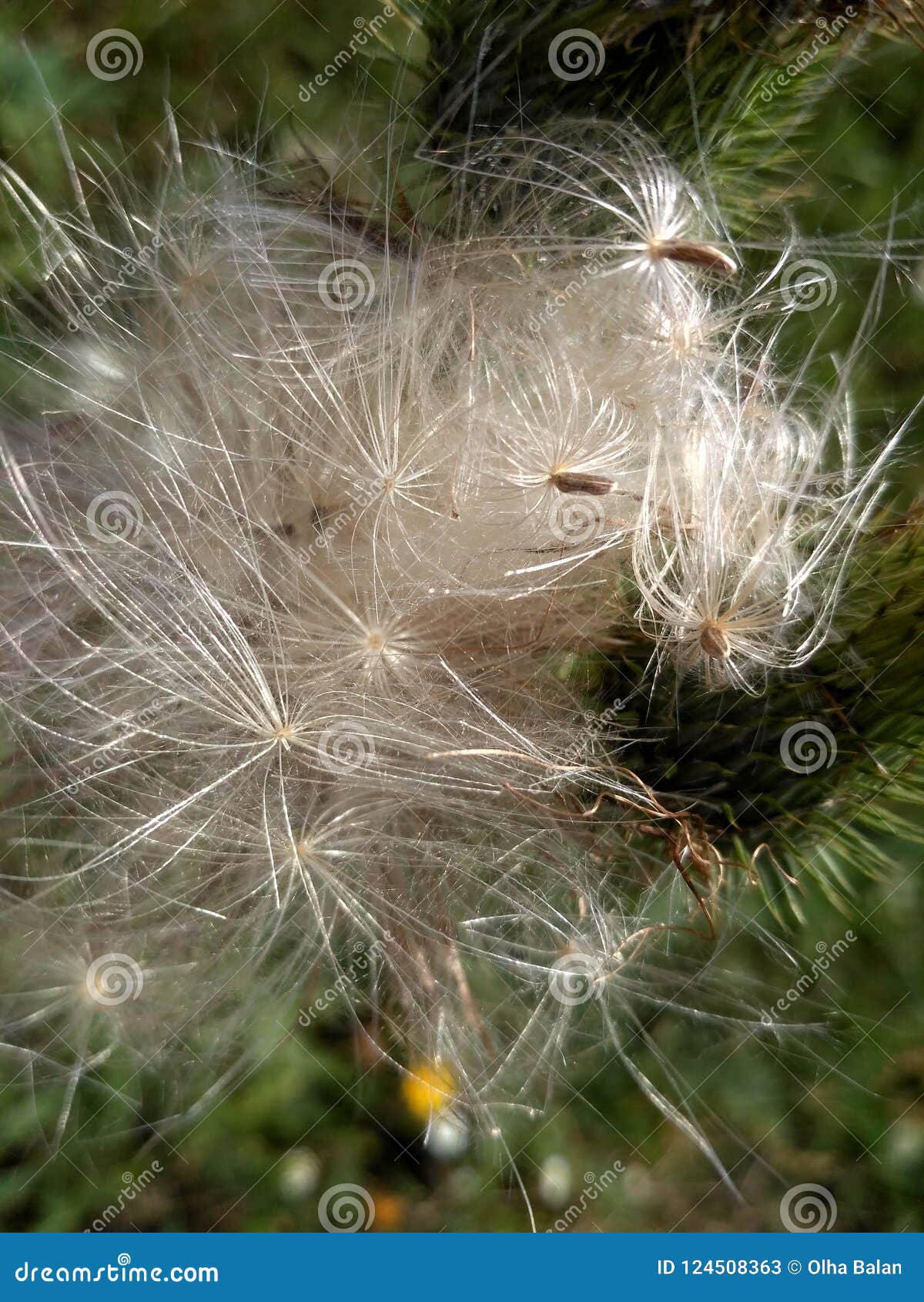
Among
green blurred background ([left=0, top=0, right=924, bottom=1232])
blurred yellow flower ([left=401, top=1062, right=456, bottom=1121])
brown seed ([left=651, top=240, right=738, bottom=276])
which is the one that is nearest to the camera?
brown seed ([left=651, top=240, right=738, bottom=276])

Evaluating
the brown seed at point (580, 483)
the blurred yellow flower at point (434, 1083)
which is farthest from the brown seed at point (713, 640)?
the blurred yellow flower at point (434, 1083)

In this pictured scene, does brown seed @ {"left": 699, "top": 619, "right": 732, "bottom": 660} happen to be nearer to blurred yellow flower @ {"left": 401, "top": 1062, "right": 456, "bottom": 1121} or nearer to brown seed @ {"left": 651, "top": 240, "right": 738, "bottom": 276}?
brown seed @ {"left": 651, "top": 240, "right": 738, "bottom": 276}

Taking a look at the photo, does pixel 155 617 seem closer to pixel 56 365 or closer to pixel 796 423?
pixel 56 365

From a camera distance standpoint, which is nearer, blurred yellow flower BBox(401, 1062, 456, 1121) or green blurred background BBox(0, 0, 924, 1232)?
blurred yellow flower BBox(401, 1062, 456, 1121)

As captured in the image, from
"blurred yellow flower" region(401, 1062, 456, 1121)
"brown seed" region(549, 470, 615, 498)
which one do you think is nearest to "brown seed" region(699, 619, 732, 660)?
"brown seed" region(549, 470, 615, 498)

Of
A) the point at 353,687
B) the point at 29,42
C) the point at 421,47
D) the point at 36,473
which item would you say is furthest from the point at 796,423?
the point at 29,42

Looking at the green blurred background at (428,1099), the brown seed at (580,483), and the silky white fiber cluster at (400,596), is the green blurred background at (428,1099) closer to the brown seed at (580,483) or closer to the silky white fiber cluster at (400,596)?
the silky white fiber cluster at (400,596)
